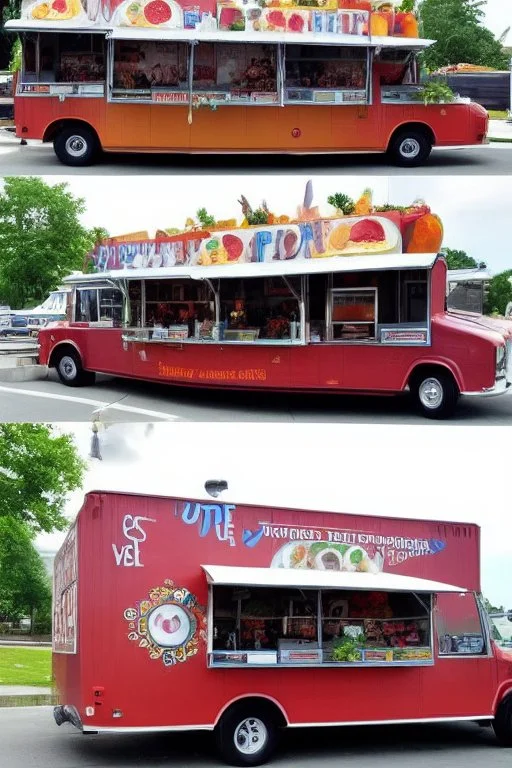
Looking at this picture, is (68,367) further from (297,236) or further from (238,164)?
(297,236)

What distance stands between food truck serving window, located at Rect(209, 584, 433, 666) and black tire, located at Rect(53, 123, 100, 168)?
25.5 ft

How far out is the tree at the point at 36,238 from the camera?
16.2 m

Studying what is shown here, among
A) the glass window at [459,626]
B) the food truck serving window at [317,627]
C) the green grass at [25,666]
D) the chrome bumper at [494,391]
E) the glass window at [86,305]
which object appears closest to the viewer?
the food truck serving window at [317,627]

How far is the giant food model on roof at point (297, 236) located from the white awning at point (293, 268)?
0.13 m

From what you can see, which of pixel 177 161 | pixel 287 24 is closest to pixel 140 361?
pixel 177 161

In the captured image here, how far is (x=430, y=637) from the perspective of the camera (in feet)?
41.4

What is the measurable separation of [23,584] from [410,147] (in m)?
31.4

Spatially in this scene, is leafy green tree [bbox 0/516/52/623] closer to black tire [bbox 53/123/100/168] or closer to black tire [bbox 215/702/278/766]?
black tire [bbox 53/123/100/168]

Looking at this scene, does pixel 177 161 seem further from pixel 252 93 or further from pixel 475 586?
pixel 475 586

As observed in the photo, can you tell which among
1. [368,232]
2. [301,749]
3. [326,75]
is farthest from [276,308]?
[301,749]

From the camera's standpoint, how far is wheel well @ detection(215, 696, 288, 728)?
11414 millimetres

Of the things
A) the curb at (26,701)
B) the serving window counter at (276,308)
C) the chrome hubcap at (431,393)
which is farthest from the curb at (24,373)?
the curb at (26,701)

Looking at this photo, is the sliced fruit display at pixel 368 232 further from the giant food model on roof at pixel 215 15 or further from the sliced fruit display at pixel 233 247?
the giant food model on roof at pixel 215 15

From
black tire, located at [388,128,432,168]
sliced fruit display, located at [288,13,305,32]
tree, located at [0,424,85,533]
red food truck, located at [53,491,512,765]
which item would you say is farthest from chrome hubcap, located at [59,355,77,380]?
tree, located at [0,424,85,533]
